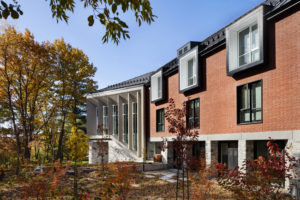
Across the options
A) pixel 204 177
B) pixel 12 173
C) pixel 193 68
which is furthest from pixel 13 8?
pixel 12 173

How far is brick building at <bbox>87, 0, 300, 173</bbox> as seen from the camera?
10688 mm

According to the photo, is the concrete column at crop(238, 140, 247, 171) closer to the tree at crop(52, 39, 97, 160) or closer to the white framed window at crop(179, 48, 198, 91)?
the white framed window at crop(179, 48, 198, 91)

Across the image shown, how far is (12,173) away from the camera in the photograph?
17.2m

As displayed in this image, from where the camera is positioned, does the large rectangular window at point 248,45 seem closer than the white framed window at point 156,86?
Yes

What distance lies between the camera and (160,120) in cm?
2219

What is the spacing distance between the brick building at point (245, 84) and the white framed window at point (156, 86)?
495 mm

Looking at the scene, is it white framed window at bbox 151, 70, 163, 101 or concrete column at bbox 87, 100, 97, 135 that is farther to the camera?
concrete column at bbox 87, 100, 97, 135

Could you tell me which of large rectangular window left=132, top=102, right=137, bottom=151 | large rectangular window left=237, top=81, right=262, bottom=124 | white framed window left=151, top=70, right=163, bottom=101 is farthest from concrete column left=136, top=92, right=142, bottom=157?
large rectangular window left=237, top=81, right=262, bottom=124

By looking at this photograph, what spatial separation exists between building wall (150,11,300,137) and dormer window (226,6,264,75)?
16.8 inches

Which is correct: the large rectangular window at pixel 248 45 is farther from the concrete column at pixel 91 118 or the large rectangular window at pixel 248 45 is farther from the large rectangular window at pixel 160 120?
the concrete column at pixel 91 118

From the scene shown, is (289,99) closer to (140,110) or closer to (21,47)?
(140,110)

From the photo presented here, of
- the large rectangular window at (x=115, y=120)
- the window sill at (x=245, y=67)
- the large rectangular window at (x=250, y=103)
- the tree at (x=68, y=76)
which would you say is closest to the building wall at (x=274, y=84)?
the large rectangular window at (x=250, y=103)

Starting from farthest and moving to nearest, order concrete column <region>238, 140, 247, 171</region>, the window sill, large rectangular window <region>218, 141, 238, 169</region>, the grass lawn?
large rectangular window <region>218, 141, 238, 169</region>
concrete column <region>238, 140, 247, 171</region>
the window sill
the grass lawn

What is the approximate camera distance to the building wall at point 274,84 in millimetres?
10484
